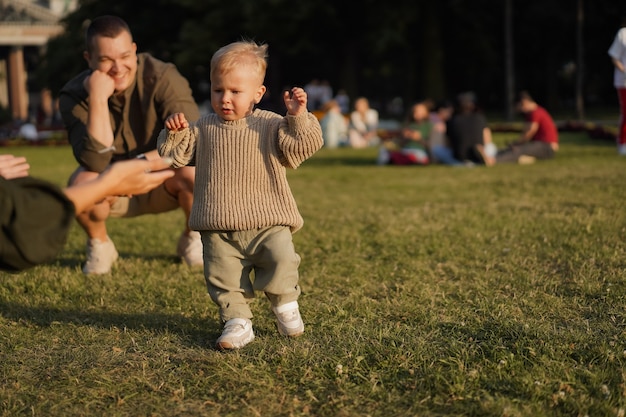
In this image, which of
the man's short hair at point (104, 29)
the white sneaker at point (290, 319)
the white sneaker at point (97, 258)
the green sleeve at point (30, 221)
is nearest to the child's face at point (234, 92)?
the white sneaker at point (290, 319)

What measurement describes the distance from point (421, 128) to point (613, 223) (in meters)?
9.65

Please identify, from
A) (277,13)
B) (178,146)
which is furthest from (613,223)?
(277,13)

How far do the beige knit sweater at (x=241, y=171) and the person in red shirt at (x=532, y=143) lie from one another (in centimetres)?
1165

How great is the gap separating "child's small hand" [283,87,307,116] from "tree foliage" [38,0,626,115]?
32.9 meters

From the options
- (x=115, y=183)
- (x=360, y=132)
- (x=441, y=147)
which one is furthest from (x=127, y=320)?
(x=360, y=132)

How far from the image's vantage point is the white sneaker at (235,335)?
427 centimetres

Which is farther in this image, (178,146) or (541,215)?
(541,215)

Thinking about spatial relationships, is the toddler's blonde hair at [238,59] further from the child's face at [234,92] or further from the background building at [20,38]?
the background building at [20,38]

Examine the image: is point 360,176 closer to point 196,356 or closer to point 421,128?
point 421,128

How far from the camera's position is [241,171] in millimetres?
4406

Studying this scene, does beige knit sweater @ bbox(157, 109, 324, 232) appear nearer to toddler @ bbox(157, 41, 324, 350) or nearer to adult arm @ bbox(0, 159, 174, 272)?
toddler @ bbox(157, 41, 324, 350)

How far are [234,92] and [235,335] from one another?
1248mm

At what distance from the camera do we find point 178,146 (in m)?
4.46

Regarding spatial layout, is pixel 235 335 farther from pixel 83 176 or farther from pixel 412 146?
pixel 412 146
